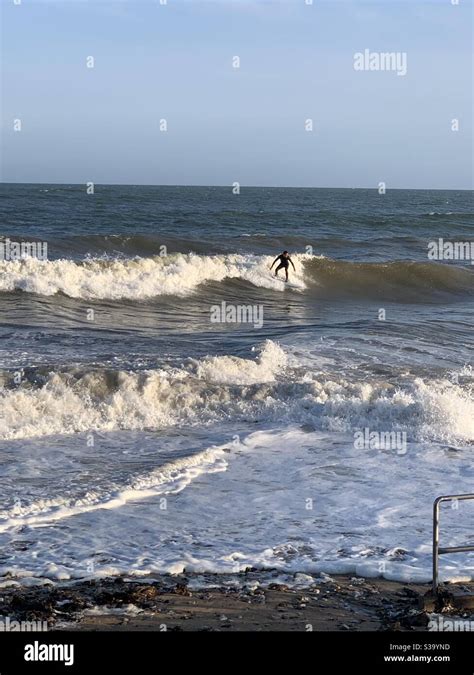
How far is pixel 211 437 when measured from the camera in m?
12.1

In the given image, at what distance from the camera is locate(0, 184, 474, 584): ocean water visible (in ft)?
26.5

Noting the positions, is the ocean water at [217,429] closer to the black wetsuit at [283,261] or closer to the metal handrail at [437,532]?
the metal handrail at [437,532]

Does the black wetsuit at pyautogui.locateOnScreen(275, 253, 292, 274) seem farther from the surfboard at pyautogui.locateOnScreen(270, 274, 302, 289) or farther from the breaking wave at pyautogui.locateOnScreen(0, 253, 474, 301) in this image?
the breaking wave at pyautogui.locateOnScreen(0, 253, 474, 301)

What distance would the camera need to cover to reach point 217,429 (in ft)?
41.3

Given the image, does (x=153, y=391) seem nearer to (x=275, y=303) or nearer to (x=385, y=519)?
(x=385, y=519)

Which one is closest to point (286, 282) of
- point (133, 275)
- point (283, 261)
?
point (283, 261)

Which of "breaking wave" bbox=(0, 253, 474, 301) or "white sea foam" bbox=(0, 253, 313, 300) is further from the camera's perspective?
"breaking wave" bbox=(0, 253, 474, 301)

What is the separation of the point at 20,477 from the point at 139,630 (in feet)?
13.6

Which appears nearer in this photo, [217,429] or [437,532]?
[437,532]

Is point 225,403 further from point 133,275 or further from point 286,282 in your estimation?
point 286,282

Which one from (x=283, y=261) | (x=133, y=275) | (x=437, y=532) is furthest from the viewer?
(x=283, y=261)

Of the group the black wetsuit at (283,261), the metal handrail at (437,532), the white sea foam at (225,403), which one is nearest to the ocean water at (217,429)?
the white sea foam at (225,403)

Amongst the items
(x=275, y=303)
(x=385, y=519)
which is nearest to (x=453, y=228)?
(x=275, y=303)

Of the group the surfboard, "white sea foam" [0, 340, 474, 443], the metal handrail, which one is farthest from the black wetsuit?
the metal handrail
